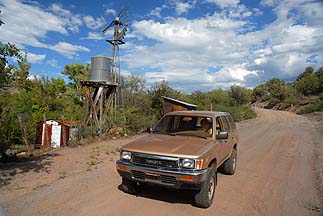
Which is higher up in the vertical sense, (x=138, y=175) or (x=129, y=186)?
(x=138, y=175)

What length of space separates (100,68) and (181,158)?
13.4m

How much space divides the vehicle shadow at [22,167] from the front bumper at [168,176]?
3473mm

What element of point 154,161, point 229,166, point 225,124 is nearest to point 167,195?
point 154,161

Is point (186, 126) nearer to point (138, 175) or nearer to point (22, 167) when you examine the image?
point (138, 175)

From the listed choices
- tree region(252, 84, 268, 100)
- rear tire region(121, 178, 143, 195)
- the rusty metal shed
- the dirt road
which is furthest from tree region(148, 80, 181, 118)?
tree region(252, 84, 268, 100)

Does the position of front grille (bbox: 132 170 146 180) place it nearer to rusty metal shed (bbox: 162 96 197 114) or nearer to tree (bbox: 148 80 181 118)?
rusty metal shed (bbox: 162 96 197 114)

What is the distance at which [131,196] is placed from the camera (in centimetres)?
555

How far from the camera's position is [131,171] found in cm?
503

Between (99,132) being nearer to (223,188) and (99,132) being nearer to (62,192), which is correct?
(62,192)

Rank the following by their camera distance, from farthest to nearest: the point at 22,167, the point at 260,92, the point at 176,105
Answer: the point at 260,92, the point at 176,105, the point at 22,167

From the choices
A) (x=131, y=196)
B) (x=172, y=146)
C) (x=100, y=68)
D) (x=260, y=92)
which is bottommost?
(x=131, y=196)

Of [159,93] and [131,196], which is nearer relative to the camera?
[131,196]

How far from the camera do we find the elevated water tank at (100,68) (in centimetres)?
1677

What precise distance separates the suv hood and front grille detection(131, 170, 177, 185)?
404mm
